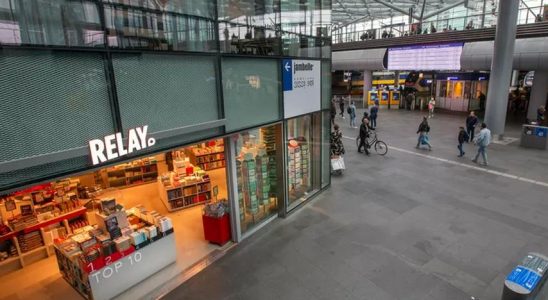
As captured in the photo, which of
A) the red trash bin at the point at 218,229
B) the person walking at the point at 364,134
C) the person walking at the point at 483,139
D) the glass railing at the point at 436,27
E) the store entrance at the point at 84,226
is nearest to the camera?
the store entrance at the point at 84,226

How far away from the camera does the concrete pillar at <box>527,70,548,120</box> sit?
1813 centimetres

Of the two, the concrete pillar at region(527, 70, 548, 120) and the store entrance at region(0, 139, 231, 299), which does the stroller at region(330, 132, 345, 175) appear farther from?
the concrete pillar at region(527, 70, 548, 120)

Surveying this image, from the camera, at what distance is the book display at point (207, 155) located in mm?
13445

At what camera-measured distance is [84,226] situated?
26.5 feet

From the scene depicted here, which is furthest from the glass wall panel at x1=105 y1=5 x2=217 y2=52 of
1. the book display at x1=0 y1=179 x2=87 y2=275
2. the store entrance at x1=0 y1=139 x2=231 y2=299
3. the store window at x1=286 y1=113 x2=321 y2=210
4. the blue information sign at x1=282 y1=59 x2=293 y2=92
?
the book display at x1=0 y1=179 x2=87 y2=275

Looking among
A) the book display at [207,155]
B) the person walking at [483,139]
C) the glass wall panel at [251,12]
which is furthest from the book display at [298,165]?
the person walking at [483,139]

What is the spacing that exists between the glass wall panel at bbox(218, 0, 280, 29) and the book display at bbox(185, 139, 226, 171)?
22.2ft

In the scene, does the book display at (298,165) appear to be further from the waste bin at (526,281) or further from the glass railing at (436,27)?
the glass railing at (436,27)

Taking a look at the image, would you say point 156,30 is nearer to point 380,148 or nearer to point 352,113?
point 380,148

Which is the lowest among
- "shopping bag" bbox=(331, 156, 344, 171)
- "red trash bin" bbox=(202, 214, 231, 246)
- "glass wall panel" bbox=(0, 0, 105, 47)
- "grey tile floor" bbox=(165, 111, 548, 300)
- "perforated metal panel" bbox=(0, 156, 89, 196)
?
"grey tile floor" bbox=(165, 111, 548, 300)

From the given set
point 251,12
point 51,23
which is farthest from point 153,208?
point 51,23

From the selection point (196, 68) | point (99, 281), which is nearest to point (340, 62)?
point (196, 68)

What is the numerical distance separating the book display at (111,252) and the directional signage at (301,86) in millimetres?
4359

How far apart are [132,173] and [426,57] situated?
20811mm
